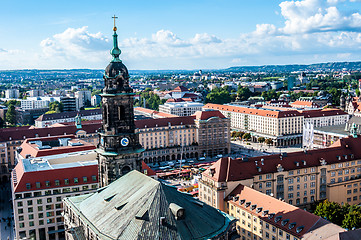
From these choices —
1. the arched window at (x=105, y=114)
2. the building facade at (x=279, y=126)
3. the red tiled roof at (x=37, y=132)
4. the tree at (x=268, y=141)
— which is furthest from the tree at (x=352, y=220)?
the building facade at (x=279, y=126)

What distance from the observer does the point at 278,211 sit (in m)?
63.7

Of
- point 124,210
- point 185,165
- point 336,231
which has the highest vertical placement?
point 124,210

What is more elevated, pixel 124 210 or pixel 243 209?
pixel 124 210

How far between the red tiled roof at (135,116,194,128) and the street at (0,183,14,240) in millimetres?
49490

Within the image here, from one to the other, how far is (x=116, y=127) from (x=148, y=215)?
66.8ft

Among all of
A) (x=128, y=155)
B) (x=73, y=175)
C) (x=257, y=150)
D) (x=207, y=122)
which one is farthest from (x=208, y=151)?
(x=128, y=155)

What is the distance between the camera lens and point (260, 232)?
219ft

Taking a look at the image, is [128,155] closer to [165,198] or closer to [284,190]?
[165,198]

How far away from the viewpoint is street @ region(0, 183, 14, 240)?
7800 centimetres

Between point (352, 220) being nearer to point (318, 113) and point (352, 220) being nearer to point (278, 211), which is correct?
point (278, 211)

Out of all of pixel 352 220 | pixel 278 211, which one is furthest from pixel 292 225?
pixel 352 220

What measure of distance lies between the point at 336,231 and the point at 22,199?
175ft

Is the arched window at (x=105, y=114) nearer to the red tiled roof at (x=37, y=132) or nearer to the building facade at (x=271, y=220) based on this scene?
the building facade at (x=271, y=220)

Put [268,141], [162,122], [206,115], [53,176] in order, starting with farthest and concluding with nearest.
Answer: [268,141]
[206,115]
[162,122]
[53,176]
